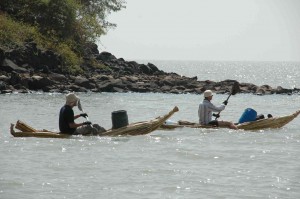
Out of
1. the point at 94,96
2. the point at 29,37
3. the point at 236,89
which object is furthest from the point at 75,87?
the point at 236,89

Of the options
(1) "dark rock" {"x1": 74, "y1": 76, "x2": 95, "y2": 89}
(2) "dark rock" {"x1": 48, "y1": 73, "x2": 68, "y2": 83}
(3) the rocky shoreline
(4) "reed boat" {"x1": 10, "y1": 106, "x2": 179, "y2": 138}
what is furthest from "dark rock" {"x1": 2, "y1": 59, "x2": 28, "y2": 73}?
(4) "reed boat" {"x1": 10, "y1": 106, "x2": 179, "y2": 138}

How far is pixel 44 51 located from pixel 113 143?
119 ft

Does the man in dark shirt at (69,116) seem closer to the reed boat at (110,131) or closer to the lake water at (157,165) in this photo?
the reed boat at (110,131)

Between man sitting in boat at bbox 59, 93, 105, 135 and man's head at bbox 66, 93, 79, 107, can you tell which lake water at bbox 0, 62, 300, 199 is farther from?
man's head at bbox 66, 93, 79, 107

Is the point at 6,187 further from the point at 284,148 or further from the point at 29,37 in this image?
the point at 29,37

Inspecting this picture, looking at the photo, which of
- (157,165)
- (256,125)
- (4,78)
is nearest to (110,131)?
(157,165)

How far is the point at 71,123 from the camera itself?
2225 centimetres

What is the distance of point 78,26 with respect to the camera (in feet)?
213

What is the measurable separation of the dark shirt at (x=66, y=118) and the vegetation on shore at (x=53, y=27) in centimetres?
3587

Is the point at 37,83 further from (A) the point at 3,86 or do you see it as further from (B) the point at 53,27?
(B) the point at 53,27

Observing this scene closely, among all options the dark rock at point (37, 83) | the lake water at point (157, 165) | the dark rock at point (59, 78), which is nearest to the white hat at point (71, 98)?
the lake water at point (157, 165)

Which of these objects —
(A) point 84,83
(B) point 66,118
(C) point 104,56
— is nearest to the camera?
(B) point 66,118

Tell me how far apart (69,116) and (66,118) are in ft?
0.60

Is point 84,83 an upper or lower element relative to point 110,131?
upper
